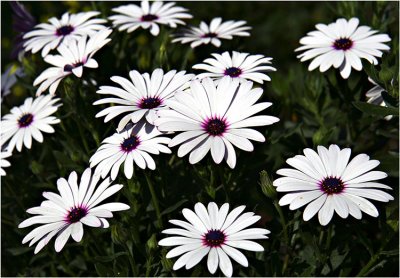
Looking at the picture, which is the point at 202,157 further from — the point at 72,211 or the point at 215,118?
the point at 72,211

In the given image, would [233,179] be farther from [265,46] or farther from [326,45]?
[265,46]

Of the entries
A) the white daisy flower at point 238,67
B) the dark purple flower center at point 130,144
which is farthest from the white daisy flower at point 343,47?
the dark purple flower center at point 130,144

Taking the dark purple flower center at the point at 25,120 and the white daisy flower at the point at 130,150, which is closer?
the white daisy flower at the point at 130,150

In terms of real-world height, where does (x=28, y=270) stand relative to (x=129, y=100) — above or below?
below

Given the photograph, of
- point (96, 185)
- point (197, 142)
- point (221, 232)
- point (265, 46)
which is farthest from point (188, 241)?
point (265, 46)

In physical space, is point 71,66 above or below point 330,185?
above

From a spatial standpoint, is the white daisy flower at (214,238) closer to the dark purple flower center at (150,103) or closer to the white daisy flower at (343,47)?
the dark purple flower center at (150,103)

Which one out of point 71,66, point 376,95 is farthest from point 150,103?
point 376,95
